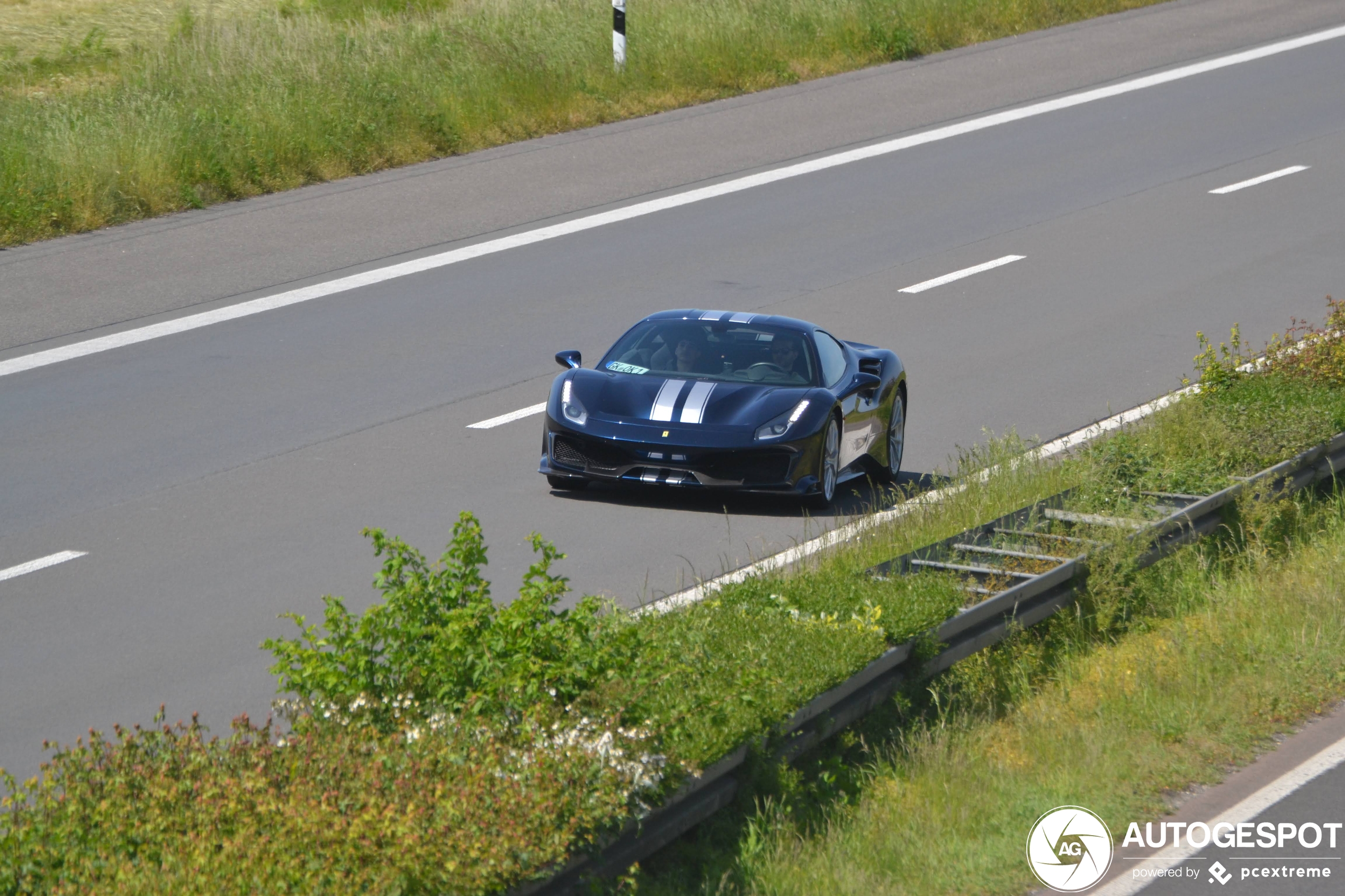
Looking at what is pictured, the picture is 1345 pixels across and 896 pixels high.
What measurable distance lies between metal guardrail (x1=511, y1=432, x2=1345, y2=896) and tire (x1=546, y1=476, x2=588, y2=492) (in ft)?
10.8

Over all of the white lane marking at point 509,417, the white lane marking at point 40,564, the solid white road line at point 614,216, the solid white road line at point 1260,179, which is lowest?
the solid white road line at point 1260,179

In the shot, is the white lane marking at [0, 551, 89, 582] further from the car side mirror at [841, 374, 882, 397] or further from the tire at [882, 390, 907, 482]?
the tire at [882, 390, 907, 482]

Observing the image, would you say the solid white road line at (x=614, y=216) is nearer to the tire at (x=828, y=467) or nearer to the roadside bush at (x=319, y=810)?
the tire at (x=828, y=467)

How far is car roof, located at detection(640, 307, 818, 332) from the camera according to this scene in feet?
42.2

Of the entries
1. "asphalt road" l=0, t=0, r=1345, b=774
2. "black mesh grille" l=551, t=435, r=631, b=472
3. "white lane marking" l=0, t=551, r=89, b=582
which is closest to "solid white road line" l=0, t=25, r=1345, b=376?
"asphalt road" l=0, t=0, r=1345, b=774

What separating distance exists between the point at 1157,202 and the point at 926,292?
5.52 meters

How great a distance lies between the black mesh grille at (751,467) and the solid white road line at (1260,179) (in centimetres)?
1301

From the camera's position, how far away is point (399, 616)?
6531 millimetres

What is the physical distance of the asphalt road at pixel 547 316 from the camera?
10109 mm

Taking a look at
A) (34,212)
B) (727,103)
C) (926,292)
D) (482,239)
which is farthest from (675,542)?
(727,103)

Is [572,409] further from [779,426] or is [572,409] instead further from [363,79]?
[363,79]

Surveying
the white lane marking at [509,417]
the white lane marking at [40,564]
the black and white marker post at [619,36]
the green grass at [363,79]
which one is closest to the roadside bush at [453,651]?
the white lane marking at [40,564]

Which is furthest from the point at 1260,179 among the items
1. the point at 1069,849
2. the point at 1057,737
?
the point at 1069,849

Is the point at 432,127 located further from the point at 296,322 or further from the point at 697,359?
the point at 697,359
